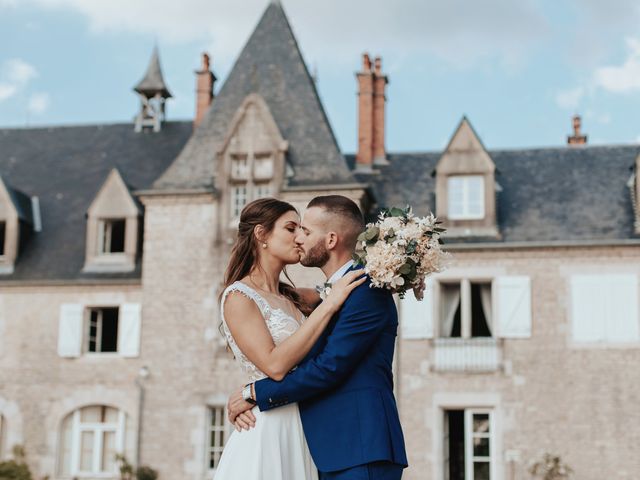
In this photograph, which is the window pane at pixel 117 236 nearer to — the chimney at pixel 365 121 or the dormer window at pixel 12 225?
the dormer window at pixel 12 225

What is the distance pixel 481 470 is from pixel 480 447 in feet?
1.52

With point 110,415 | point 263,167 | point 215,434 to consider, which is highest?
point 263,167

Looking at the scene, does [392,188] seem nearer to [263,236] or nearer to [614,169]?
[614,169]

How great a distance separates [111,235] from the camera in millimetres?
25156

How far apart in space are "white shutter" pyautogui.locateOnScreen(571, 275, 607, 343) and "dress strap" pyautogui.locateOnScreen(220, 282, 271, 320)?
55.5ft

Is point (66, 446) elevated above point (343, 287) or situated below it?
below

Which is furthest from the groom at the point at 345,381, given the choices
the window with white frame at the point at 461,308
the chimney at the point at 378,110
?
the chimney at the point at 378,110

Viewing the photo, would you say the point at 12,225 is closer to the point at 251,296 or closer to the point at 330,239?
the point at 251,296

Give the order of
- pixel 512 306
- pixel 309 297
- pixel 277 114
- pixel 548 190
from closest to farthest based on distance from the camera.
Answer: pixel 309 297 < pixel 512 306 < pixel 548 190 < pixel 277 114

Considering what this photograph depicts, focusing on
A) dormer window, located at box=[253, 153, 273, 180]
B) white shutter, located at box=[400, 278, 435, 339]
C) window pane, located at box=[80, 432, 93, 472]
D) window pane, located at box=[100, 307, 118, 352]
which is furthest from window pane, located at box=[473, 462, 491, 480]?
window pane, located at box=[100, 307, 118, 352]

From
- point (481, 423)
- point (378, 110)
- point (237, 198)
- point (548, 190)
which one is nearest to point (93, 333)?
point (237, 198)

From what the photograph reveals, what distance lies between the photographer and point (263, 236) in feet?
18.5

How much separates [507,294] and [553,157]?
15.8ft

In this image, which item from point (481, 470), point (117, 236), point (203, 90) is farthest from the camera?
point (203, 90)
